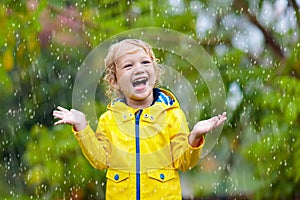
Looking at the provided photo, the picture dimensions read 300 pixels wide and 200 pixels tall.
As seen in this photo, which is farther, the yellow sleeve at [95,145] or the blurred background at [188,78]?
the blurred background at [188,78]

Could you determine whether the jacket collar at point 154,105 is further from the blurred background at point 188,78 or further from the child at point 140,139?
the blurred background at point 188,78

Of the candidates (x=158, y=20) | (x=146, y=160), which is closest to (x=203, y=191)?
(x=158, y=20)

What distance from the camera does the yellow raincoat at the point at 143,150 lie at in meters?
2.11

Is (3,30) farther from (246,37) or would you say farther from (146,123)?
(146,123)

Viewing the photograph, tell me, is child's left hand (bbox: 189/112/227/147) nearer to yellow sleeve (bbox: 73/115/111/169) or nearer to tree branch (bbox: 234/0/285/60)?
yellow sleeve (bbox: 73/115/111/169)

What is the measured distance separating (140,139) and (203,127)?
7.4 inches

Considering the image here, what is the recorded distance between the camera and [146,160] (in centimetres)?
210

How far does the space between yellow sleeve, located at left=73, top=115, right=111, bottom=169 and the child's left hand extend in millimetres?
229

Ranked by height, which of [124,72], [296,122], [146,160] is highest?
[296,122]

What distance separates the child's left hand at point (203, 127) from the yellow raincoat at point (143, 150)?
0.04 meters

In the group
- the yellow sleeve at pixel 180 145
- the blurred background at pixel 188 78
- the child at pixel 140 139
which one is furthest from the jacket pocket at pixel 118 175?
the blurred background at pixel 188 78

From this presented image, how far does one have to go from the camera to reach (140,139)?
2.11 m

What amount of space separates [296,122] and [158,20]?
67 centimetres

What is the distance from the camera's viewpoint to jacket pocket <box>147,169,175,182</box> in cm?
211
